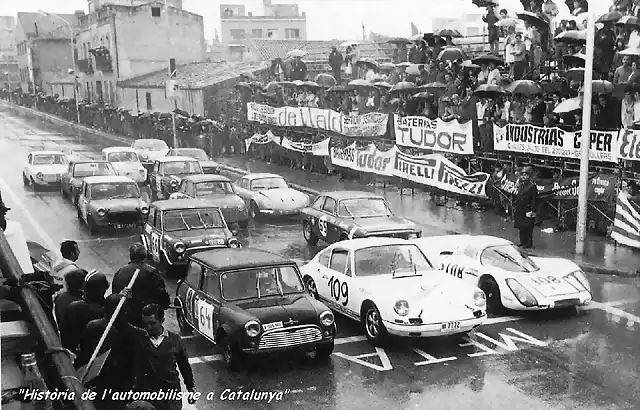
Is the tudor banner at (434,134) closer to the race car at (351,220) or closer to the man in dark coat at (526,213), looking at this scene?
the man in dark coat at (526,213)

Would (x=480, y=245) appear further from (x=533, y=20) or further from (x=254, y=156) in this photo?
(x=254, y=156)

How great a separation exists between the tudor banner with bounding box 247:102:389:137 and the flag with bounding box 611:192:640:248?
10.3 metres

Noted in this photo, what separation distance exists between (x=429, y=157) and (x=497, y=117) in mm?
2632

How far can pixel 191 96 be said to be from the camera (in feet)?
161

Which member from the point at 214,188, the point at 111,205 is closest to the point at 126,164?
the point at 214,188

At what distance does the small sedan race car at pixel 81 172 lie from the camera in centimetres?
2447

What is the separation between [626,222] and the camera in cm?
1681

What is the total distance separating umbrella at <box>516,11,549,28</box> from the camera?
21609 millimetres

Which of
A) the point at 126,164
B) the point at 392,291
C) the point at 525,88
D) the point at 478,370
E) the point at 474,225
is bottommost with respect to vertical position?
the point at 474,225

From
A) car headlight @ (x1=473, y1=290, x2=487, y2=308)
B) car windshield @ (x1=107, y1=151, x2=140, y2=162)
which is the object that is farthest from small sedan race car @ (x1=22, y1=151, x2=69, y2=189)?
car headlight @ (x1=473, y1=290, x2=487, y2=308)

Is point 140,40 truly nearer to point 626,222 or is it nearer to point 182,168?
point 182,168

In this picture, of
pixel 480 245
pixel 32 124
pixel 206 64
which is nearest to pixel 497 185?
pixel 480 245

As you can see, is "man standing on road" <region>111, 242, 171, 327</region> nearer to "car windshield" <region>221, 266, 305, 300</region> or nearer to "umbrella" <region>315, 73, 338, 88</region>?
"car windshield" <region>221, 266, 305, 300</region>

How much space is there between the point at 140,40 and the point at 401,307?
184ft
